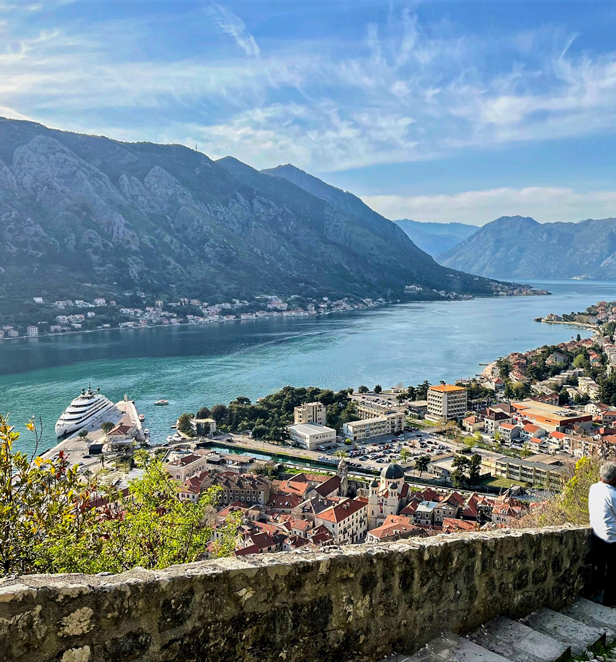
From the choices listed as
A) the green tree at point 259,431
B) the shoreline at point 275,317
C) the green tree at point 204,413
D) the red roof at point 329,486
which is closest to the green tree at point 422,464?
the red roof at point 329,486

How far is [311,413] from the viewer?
1409 inches

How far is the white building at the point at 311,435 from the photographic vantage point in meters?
32.4

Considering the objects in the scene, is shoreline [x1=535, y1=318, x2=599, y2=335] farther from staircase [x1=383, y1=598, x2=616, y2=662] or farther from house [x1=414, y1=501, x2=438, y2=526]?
staircase [x1=383, y1=598, x2=616, y2=662]

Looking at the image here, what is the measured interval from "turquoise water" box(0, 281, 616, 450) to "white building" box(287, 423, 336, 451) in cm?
789

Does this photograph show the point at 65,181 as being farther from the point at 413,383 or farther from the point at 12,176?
the point at 413,383

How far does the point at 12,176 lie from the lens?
106 meters

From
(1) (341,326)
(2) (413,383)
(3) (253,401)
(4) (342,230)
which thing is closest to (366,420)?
(3) (253,401)

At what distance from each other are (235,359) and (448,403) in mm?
24403

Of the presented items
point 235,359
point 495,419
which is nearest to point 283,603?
point 495,419

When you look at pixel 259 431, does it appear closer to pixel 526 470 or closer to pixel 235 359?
pixel 526 470

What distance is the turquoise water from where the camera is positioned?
1602 inches

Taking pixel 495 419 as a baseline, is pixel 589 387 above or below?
above

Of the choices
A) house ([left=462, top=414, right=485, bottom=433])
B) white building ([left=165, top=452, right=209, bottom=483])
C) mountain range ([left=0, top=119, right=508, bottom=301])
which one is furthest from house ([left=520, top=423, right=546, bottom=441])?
mountain range ([left=0, top=119, right=508, bottom=301])

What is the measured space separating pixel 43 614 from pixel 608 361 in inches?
2397
